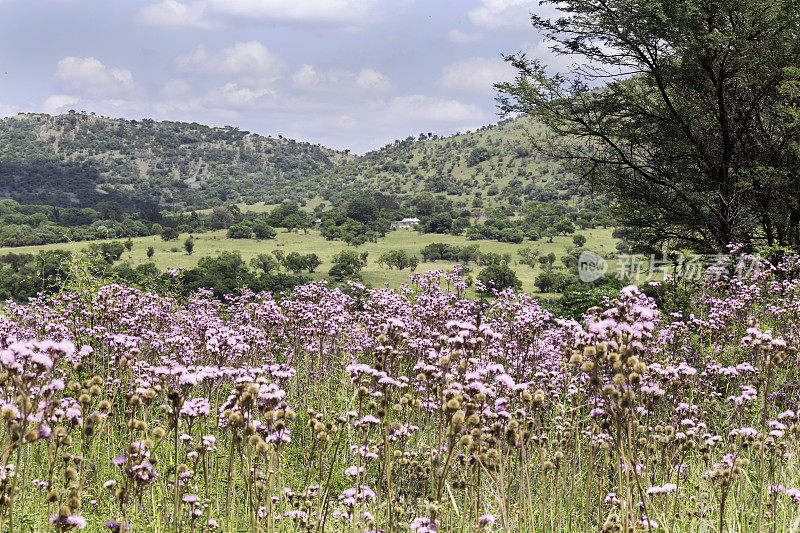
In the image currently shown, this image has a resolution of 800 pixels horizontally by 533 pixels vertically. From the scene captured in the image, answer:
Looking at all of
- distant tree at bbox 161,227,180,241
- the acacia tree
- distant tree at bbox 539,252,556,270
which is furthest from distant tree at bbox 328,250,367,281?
the acacia tree

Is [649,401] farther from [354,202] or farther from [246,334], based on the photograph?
[354,202]

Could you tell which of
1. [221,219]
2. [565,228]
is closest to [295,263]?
[221,219]

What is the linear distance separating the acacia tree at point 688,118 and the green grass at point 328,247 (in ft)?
182

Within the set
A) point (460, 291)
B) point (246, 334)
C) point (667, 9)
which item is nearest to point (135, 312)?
point (246, 334)

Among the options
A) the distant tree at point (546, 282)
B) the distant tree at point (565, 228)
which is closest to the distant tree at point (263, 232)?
the distant tree at point (546, 282)

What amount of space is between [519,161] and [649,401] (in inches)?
7459

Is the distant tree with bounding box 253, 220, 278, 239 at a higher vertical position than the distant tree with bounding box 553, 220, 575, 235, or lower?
lower

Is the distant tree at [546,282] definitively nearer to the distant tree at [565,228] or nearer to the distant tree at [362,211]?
the distant tree at [565,228]

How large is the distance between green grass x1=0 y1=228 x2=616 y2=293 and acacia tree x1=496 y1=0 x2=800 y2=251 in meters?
55.4

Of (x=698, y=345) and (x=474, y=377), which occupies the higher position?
(x=474, y=377)

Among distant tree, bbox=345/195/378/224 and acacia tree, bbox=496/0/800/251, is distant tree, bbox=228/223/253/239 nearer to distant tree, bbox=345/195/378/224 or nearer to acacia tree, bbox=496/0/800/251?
distant tree, bbox=345/195/378/224

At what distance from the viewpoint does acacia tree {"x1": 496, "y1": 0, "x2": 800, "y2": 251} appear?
16.2m

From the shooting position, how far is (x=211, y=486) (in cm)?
541

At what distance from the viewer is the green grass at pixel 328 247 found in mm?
87000
